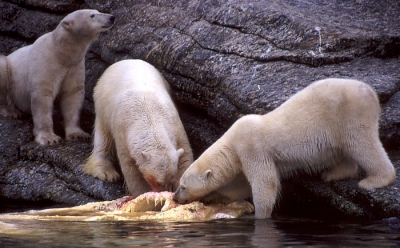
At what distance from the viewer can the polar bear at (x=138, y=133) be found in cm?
955

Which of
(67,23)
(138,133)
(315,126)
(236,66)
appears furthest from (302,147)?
(67,23)

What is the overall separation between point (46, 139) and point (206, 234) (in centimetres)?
515

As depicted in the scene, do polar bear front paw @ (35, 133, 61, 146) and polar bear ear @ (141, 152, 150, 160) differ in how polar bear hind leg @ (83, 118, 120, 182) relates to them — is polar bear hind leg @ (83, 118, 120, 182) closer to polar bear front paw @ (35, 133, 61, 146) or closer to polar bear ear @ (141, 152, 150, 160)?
polar bear front paw @ (35, 133, 61, 146)

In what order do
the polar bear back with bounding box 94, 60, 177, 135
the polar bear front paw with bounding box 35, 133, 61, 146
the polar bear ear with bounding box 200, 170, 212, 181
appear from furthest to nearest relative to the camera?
the polar bear front paw with bounding box 35, 133, 61, 146
the polar bear back with bounding box 94, 60, 177, 135
the polar bear ear with bounding box 200, 170, 212, 181

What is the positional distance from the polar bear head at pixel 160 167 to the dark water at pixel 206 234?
1142mm

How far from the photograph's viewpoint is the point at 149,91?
34.0 feet

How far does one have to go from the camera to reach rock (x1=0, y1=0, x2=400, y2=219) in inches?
378

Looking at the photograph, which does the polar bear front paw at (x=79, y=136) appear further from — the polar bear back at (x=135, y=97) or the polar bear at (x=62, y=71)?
the polar bear back at (x=135, y=97)

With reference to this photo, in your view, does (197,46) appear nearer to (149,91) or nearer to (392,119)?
(149,91)

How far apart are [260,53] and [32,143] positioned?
3.98 metres

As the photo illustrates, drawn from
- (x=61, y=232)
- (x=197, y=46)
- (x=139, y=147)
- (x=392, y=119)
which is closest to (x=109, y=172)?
(x=139, y=147)

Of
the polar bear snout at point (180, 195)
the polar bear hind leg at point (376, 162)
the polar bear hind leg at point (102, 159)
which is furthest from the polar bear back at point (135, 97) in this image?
the polar bear hind leg at point (376, 162)

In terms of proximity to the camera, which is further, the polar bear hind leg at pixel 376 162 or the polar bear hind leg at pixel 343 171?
the polar bear hind leg at pixel 343 171

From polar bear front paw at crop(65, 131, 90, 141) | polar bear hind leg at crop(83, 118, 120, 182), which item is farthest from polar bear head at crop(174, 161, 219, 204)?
polar bear front paw at crop(65, 131, 90, 141)
